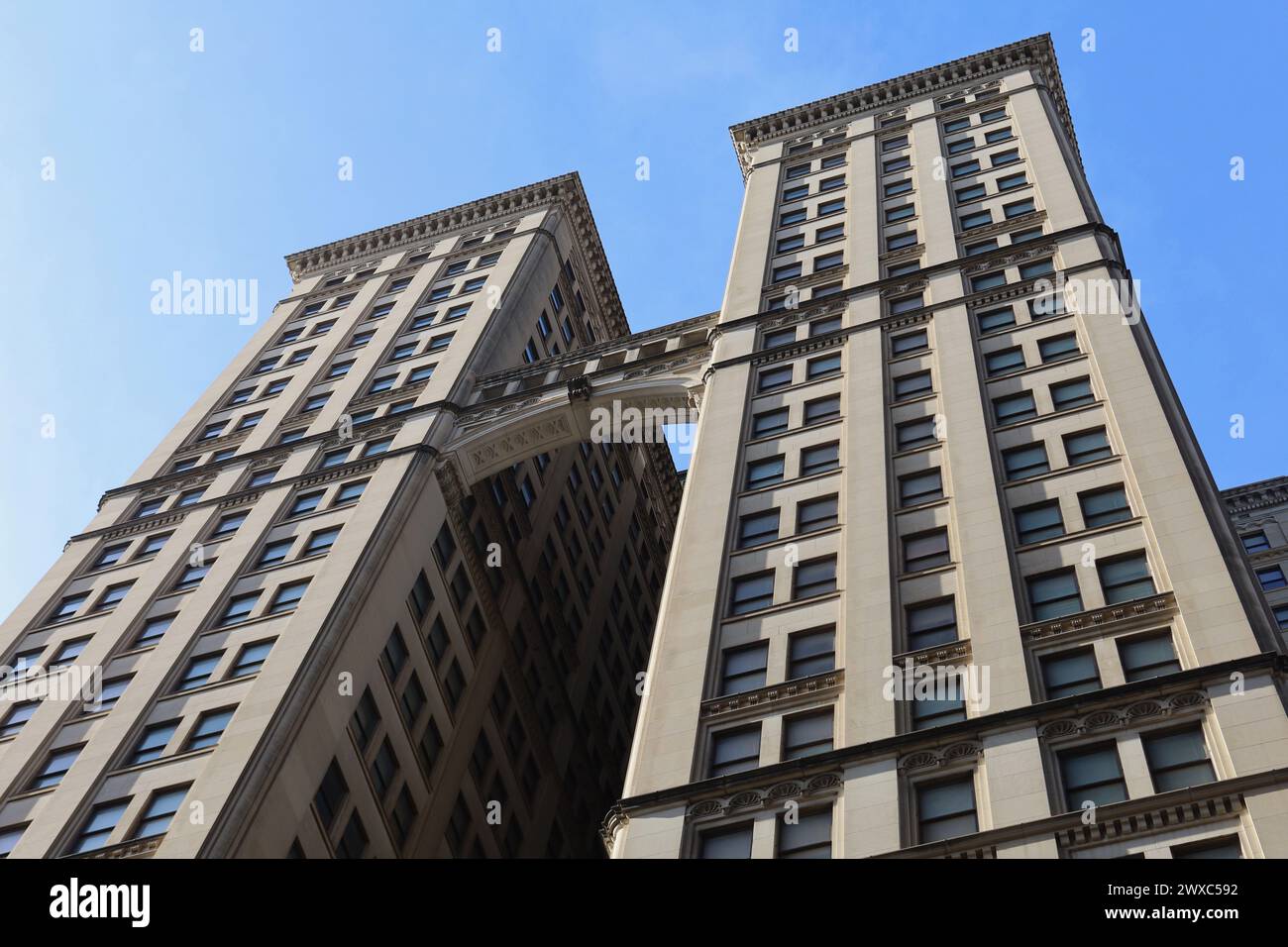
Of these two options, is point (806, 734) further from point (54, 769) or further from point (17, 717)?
point (17, 717)

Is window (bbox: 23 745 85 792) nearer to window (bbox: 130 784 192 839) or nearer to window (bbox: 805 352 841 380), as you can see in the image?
window (bbox: 130 784 192 839)

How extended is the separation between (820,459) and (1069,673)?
15.1 m

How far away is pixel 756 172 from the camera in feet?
259

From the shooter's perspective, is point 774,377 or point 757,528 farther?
point 774,377

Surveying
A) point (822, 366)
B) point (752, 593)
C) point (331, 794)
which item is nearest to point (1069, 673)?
point (752, 593)

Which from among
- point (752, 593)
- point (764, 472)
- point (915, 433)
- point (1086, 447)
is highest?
point (915, 433)

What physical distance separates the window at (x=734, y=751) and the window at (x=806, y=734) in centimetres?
72

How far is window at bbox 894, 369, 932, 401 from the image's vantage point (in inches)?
1988

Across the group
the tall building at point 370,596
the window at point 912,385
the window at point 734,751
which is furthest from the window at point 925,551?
the tall building at point 370,596

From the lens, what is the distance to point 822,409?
51.6 m

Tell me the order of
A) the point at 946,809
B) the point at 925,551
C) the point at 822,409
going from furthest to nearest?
the point at 822,409, the point at 925,551, the point at 946,809

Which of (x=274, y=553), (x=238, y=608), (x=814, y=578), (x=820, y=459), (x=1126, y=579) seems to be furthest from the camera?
(x=274, y=553)

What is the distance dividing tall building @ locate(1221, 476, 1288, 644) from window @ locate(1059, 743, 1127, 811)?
4380 centimetres

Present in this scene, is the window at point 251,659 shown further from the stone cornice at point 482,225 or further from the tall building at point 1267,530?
the tall building at point 1267,530
